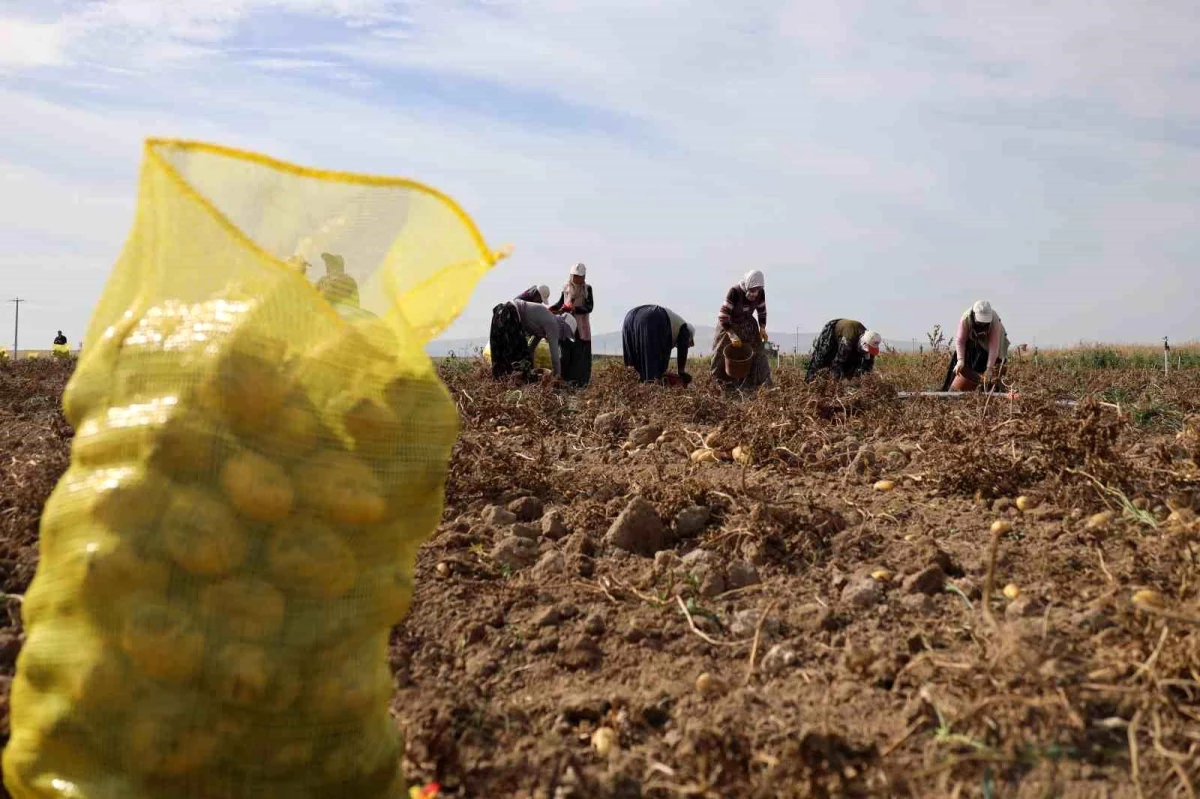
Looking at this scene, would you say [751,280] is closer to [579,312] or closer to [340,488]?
[579,312]

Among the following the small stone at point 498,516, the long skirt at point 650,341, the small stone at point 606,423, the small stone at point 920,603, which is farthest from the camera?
the long skirt at point 650,341

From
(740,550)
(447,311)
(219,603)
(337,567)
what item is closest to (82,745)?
(219,603)

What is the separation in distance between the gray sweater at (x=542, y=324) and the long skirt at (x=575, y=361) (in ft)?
0.90

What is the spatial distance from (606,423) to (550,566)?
252cm

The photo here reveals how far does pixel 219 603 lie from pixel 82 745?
0.31 metres

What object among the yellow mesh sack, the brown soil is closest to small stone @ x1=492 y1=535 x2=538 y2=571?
the brown soil

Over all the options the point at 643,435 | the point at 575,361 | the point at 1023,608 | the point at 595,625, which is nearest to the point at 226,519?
the point at 595,625

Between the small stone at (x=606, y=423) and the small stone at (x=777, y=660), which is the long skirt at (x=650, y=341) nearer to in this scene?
the small stone at (x=606, y=423)

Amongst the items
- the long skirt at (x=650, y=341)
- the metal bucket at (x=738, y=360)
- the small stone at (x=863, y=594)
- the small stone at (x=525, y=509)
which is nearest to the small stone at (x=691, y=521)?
the small stone at (x=525, y=509)

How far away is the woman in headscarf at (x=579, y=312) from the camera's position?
1031 centimetres

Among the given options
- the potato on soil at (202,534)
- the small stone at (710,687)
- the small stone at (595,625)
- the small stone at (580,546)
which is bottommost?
the small stone at (710,687)

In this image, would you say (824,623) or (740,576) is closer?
(824,623)

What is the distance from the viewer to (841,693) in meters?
2.32

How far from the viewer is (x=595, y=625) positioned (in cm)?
273
